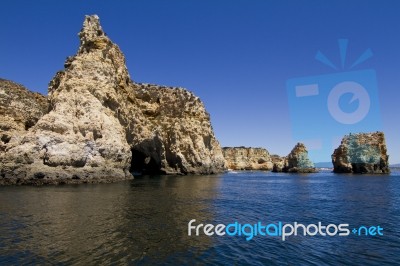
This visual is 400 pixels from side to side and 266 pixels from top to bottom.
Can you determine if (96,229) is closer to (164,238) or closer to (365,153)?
(164,238)

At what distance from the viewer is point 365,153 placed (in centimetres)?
12200

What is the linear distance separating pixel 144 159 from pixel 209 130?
81.2 feet

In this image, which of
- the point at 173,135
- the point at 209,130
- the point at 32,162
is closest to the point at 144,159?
the point at 173,135

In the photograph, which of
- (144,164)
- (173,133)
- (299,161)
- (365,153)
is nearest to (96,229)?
(173,133)

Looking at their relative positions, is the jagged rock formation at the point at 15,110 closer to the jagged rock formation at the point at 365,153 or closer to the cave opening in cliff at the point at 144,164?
the cave opening in cliff at the point at 144,164

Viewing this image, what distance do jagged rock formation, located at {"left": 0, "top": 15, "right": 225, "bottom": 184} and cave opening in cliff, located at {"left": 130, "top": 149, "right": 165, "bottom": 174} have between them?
1.06 ft

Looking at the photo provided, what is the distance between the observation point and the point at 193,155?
9556cm

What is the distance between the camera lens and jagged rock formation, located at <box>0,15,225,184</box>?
47.6m

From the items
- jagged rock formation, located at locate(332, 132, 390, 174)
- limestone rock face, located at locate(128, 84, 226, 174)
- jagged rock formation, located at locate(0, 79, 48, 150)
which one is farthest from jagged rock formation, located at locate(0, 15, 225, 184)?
jagged rock formation, located at locate(332, 132, 390, 174)

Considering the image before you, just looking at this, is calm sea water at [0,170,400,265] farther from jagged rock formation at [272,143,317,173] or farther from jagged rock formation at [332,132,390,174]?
jagged rock formation at [272,143,317,173]

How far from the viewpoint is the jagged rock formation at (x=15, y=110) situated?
2013 inches

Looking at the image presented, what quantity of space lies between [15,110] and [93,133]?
15.1 m

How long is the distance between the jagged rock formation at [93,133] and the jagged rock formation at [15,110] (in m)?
3.39

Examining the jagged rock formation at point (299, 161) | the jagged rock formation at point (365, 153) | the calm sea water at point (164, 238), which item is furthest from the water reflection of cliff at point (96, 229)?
the jagged rock formation at point (299, 161)
